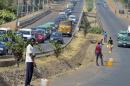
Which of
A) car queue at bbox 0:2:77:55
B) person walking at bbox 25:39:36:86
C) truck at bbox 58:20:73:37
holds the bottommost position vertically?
truck at bbox 58:20:73:37

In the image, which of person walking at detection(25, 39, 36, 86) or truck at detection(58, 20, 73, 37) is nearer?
person walking at detection(25, 39, 36, 86)

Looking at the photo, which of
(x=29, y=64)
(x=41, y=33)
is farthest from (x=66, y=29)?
(x=29, y=64)

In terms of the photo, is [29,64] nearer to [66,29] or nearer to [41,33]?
[41,33]

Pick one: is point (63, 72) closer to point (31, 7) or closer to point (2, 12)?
point (2, 12)

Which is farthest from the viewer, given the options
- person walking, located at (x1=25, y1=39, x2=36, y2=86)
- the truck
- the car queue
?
the truck

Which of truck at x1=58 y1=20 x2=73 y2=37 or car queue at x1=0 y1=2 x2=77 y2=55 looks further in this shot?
truck at x1=58 y1=20 x2=73 y2=37

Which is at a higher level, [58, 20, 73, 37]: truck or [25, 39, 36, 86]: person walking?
[25, 39, 36, 86]: person walking

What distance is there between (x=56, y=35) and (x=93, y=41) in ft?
22.6

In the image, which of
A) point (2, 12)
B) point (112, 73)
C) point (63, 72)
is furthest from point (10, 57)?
point (2, 12)

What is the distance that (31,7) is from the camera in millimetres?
130375

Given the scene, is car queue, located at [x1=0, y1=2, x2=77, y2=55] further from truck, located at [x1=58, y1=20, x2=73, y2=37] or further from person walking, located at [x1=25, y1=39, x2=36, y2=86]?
person walking, located at [x1=25, y1=39, x2=36, y2=86]

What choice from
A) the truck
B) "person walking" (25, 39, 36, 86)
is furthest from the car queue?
"person walking" (25, 39, 36, 86)

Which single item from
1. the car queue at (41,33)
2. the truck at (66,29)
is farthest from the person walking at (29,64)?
the truck at (66,29)

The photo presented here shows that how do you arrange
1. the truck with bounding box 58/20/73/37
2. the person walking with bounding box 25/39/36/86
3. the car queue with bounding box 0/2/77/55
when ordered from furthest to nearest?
the truck with bounding box 58/20/73/37, the car queue with bounding box 0/2/77/55, the person walking with bounding box 25/39/36/86
